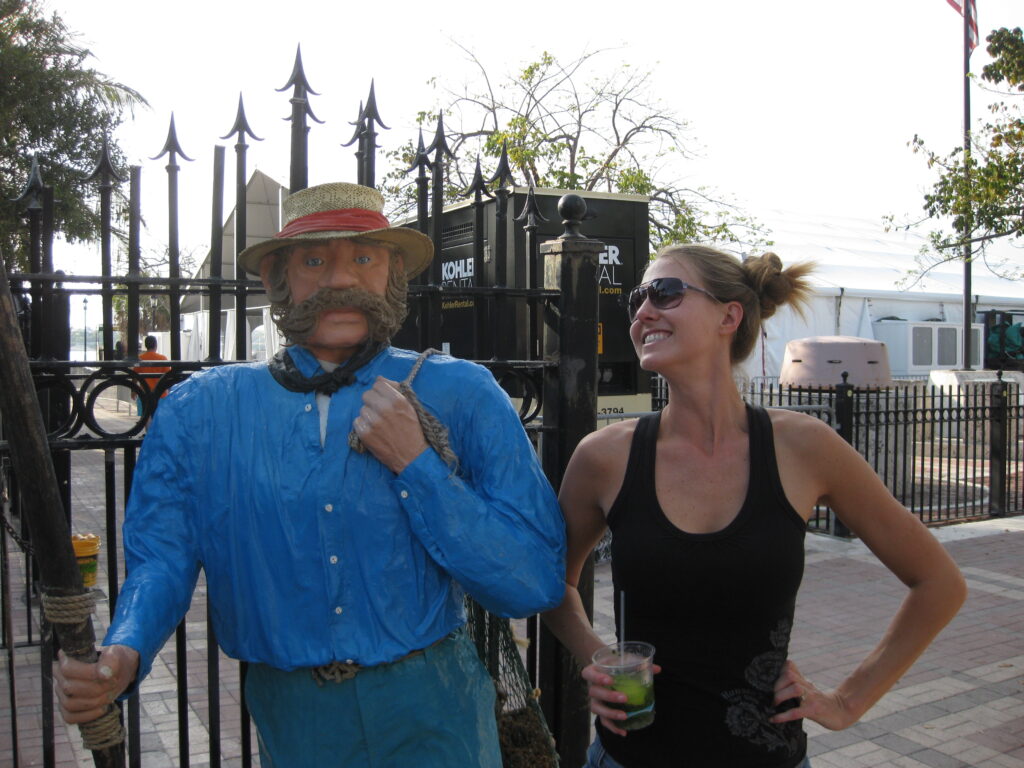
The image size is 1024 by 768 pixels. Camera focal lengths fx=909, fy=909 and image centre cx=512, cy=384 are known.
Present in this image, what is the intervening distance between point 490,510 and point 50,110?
43.9ft

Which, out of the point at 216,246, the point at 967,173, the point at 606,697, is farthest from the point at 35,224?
the point at 967,173

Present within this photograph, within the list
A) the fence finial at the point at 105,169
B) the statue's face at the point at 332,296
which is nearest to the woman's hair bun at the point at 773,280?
the statue's face at the point at 332,296

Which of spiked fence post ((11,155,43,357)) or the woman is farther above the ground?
spiked fence post ((11,155,43,357))

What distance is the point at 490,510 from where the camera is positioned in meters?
1.80

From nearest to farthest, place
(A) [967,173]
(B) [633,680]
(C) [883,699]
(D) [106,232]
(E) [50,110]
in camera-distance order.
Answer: (B) [633,680], (D) [106,232], (C) [883,699], (A) [967,173], (E) [50,110]

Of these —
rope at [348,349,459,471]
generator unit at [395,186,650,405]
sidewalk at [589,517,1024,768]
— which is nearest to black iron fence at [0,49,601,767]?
rope at [348,349,459,471]

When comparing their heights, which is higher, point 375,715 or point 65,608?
point 65,608

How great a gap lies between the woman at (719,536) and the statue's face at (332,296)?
1.89ft

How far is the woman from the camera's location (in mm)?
1815

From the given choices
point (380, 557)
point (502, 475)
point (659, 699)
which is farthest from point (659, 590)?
point (380, 557)

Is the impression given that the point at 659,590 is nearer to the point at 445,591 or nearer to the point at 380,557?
the point at 445,591

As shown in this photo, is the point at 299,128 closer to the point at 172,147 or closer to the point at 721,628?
the point at 172,147

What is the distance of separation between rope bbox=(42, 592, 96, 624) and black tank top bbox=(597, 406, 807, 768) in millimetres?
1027

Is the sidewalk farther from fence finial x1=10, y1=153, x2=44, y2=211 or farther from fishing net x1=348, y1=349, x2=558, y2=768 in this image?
fence finial x1=10, y1=153, x2=44, y2=211
